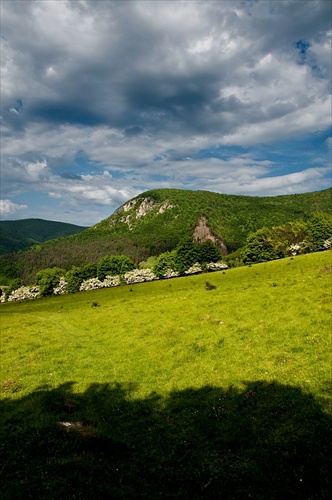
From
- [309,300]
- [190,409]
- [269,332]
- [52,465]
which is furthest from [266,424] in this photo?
[309,300]

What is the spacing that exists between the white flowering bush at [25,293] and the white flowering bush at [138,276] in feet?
188

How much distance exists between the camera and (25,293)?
7018 inches

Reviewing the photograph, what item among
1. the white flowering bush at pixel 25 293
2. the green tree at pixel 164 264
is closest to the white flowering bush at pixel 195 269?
the green tree at pixel 164 264

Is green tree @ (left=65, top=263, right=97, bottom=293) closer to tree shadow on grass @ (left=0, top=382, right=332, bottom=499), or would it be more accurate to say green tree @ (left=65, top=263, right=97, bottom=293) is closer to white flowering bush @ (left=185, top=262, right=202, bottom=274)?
white flowering bush @ (left=185, top=262, right=202, bottom=274)

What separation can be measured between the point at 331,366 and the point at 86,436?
1509cm

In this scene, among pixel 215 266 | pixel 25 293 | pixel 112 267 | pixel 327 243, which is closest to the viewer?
pixel 327 243

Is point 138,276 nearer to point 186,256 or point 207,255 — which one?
point 186,256

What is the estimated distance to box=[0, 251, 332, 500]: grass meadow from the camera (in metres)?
10.8

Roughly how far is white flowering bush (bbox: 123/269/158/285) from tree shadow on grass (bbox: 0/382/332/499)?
138 metres

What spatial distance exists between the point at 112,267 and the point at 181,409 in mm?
157306

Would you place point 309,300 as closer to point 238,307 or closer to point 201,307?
point 238,307

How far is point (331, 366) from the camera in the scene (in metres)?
19.1

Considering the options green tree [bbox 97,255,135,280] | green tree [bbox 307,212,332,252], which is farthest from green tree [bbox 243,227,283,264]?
green tree [bbox 97,255,135,280]

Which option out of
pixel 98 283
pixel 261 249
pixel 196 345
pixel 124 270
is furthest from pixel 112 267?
pixel 196 345
